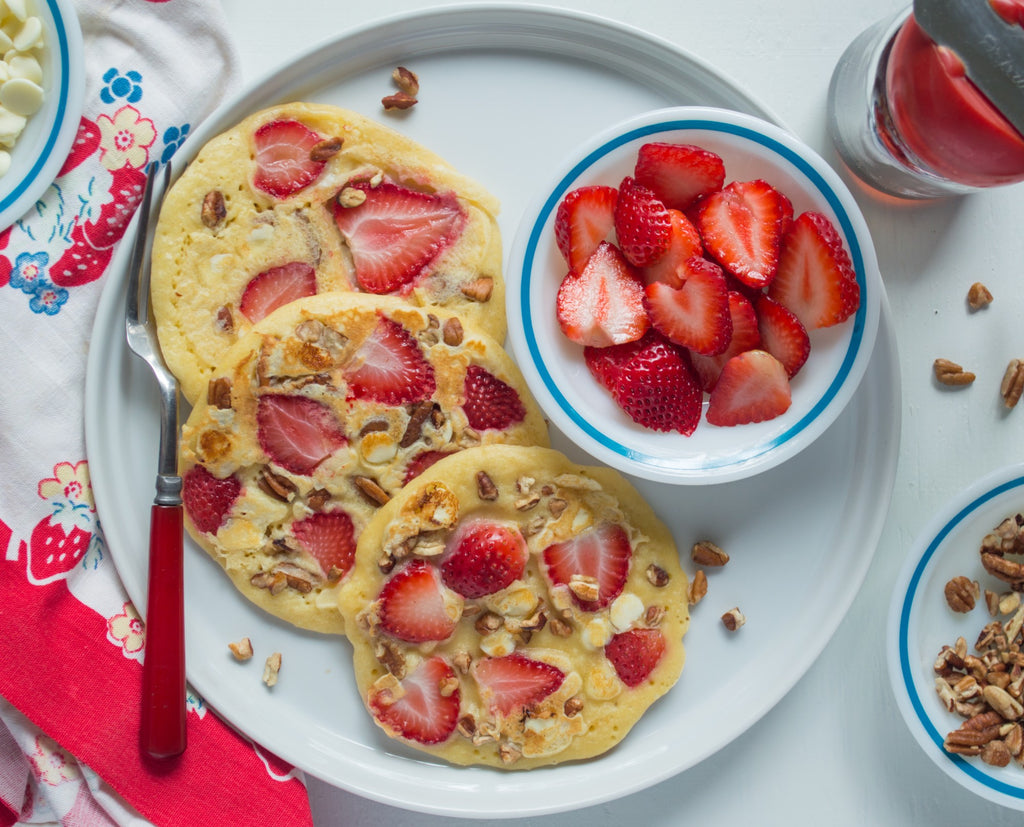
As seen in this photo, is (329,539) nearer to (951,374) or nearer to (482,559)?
(482,559)

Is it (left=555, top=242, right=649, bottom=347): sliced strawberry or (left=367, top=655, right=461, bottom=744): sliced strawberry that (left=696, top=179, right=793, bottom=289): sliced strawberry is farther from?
(left=367, top=655, right=461, bottom=744): sliced strawberry

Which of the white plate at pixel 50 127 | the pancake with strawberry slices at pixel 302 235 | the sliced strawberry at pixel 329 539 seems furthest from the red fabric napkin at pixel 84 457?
the sliced strawberry at pixel 329 539

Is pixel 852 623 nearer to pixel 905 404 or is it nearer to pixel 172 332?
pixel 905 404

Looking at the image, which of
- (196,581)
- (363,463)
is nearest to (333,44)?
(363,463)

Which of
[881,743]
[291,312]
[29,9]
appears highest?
[29,9]

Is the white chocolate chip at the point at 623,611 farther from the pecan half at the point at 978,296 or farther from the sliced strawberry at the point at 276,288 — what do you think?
the pecan half at the point at 978,296

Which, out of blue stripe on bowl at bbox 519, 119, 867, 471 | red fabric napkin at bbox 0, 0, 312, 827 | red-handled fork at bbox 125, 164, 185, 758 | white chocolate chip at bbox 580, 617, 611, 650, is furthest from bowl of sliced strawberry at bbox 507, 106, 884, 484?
red fabric napkin at bbox 0, 0, 312, 827

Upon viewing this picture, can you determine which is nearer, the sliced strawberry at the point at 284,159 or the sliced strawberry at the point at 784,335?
the sliced strawberry at the point at 784,335
